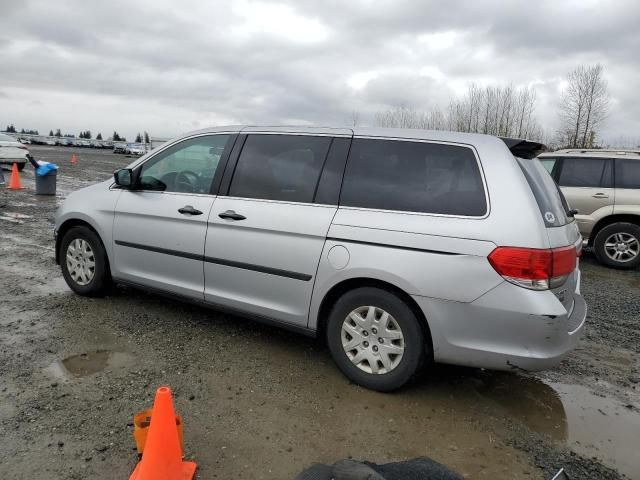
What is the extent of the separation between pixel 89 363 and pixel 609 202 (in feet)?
26.2

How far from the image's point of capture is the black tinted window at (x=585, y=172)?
848 cm

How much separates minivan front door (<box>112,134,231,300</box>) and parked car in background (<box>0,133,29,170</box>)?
1694 centimetres

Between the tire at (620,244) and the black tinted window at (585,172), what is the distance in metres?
0.75

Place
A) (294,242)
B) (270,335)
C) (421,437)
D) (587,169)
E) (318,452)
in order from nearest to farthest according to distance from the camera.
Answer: (318,452) → (421,437) → (294,242) → (270,335) → (587,169)

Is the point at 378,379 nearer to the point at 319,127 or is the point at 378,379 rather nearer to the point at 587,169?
the point at 319,127

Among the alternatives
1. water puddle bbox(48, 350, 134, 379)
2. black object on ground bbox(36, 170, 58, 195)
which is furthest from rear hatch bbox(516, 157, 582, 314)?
black object on ground bbox(36, 170, 58, 195)

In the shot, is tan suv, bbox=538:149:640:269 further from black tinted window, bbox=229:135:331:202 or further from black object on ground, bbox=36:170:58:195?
black object on ground, bbox=36:170:58:195

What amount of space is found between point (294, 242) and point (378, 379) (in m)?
1.13

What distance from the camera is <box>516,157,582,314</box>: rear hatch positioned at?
10.6ft

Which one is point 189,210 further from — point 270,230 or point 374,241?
point 374,241

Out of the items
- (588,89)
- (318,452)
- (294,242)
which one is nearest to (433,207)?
(294,242)

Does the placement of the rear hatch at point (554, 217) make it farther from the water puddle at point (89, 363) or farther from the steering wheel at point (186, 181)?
the water puddle at point (89, 363)

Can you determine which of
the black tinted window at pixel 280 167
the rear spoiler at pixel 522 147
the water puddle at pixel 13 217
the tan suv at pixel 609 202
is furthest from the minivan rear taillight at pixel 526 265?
the water puddle at pixel 13 217

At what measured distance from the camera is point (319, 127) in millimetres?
4059
